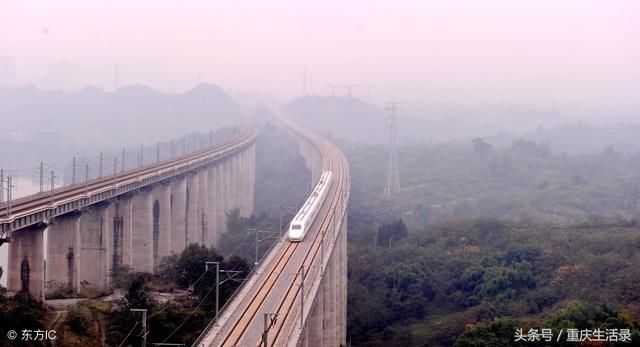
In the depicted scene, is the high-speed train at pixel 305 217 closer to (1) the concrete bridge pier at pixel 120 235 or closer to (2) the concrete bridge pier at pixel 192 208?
(1) the concrete bridge pier at pixel 120 235

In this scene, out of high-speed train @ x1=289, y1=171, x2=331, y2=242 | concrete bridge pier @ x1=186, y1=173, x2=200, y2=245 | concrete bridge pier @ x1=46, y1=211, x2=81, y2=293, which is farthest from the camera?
concrete bridge pier @ x1=186, y1=173, x2=200, y2=245

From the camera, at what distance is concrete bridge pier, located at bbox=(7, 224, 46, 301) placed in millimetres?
→ 37312

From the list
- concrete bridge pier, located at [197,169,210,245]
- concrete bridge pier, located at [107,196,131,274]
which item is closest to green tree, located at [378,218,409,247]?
concrete bridge pier, located at [197,169,210,245]

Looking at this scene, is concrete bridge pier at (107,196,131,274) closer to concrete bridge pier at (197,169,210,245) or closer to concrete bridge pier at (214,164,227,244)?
concrete bridge pier at (197,169,210,245)

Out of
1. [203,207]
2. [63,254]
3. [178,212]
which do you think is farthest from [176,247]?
[63,254]

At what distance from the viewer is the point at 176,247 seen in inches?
2744

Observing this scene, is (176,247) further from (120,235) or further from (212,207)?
(120,235)

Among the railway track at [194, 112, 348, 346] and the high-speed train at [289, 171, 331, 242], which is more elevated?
the high-speed train at [289, 171, 331, 242]

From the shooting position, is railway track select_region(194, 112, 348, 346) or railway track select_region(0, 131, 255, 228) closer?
railway track select_region(194, 112, 348, 346)

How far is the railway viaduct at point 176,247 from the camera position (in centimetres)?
3080

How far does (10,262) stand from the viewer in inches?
1494

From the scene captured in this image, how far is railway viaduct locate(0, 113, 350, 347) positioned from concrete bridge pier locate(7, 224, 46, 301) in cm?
4

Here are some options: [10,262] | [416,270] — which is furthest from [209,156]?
[10,262]

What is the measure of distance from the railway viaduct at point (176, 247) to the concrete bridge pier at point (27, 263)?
0.14 ft
